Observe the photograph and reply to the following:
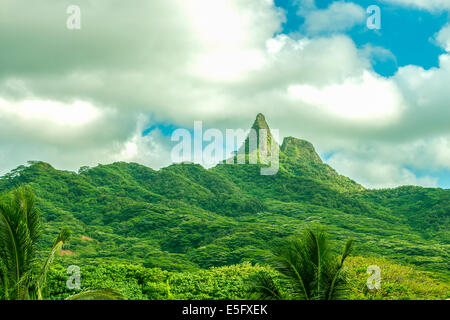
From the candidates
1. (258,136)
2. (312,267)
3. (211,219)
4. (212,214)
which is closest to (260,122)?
(258,136)

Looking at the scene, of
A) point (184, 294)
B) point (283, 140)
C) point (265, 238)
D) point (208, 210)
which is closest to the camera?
point (184, 294)

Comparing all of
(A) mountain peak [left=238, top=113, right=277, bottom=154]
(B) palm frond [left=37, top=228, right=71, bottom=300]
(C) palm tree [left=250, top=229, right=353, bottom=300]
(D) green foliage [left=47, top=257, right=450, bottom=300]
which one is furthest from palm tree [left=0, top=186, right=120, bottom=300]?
(A) mountain peak [left=238, top=113, right=277, bottom=154]

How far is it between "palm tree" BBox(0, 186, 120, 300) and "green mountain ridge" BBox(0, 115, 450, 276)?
97.0ft

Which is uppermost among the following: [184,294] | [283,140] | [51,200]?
[283,140]

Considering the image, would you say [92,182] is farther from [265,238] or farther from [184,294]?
[184,294]

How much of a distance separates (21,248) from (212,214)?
64477 millimetres

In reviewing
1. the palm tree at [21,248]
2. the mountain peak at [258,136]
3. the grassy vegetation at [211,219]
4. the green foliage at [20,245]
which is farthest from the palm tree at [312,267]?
the mountain peak at [258,136]

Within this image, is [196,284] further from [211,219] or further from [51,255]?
[211,219]

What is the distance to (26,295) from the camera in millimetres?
7227

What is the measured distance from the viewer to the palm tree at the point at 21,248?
681 cm

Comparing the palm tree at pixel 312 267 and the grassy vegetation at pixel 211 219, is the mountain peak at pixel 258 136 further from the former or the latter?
the palm tree at pixel 312 267
